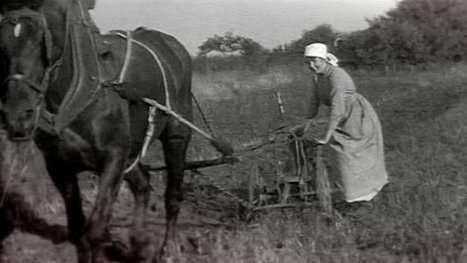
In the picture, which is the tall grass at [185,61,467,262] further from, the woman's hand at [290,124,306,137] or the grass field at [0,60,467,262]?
the woman's hand at [290,124,306,137]

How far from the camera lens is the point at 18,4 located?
5641 mm

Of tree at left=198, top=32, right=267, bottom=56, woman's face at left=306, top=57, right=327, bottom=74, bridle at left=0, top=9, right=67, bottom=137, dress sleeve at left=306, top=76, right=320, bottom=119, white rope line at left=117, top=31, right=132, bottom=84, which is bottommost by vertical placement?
tree at left=198, top=32, right=267, bottom=56

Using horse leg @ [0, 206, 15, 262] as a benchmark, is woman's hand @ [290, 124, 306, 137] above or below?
above

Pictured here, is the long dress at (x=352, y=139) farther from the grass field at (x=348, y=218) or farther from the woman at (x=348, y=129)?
the grass field at (x=348, y=218)

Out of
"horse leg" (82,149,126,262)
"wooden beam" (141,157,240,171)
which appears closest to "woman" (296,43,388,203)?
"wooden beam" (141,157,240,171)

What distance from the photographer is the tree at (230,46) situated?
12.8 m

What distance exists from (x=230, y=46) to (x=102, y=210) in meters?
10.5

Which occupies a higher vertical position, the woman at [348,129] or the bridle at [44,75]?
the bridle at [44,75]

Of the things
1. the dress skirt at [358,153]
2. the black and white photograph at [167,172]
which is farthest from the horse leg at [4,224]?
the dress skirt at [358,153]

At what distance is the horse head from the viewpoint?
17.6 feet

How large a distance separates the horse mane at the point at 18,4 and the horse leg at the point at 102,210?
110cm

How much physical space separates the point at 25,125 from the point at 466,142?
10.1 m

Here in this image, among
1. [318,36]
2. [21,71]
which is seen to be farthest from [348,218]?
[318,36]

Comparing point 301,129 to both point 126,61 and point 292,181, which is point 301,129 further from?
point 126,61
